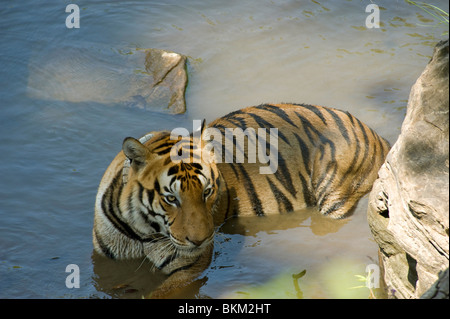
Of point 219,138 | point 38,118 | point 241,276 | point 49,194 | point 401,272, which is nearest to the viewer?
point 401,272

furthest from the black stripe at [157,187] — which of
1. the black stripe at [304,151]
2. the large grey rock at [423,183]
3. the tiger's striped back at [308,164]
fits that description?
the black stripe at [304,151]

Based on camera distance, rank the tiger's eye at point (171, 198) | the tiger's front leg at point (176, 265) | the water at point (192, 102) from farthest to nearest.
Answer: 1. the water at point (192, 102)
2. the tiger's front leg at point (176, 265)
3. the tiger's eye at point (171, 198)

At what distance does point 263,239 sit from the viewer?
5246mm

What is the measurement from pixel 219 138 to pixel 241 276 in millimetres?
1192

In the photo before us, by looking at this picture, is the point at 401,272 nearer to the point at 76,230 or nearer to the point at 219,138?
the point at 219,138

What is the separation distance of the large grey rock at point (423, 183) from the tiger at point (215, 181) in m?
1.32

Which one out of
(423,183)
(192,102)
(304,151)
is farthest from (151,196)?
(192,102)

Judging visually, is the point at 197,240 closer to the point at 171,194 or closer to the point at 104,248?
the point at 171,194

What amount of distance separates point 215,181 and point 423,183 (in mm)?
1619

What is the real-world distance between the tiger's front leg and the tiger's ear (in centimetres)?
69

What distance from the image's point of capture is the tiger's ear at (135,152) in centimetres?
411

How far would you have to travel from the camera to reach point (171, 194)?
4223 millimetres

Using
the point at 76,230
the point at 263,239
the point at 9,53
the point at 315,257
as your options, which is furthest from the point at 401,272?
the point at 9,53

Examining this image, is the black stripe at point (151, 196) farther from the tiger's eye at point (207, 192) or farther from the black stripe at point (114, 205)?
the tiger's eye at point (207, 192)
